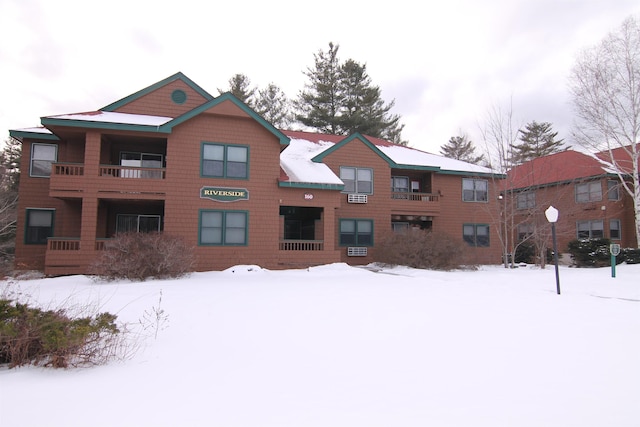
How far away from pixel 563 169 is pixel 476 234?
35.9ft

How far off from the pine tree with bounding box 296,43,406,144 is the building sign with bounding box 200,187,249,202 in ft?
76.3

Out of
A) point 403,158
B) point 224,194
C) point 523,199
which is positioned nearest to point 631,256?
point 523,199

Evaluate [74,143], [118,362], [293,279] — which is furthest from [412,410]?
[74,143]

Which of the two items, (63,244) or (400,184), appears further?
(400,184)

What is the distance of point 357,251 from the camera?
2128 cm

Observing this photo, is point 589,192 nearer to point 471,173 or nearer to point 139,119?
point 471,173

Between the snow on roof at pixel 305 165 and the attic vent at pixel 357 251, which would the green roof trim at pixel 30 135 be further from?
the attic vent at pixel 357 251

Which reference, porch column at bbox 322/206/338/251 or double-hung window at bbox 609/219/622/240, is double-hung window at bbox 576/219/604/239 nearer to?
double-hung window at bbox 609/219/622/240

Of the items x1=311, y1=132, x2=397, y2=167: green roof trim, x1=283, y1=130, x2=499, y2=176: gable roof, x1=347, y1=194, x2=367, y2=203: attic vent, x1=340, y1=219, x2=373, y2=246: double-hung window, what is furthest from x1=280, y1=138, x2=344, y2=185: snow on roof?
x1=340, y1=219, x2=373, y2=246: double-hung window

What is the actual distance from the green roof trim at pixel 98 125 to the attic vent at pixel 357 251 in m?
10.8

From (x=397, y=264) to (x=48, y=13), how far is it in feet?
55.5

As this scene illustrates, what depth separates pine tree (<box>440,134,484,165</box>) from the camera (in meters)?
53.8

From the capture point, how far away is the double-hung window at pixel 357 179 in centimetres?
2155

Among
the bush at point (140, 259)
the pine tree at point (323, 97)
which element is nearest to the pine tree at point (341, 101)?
the pine tree at point (323, 97)
